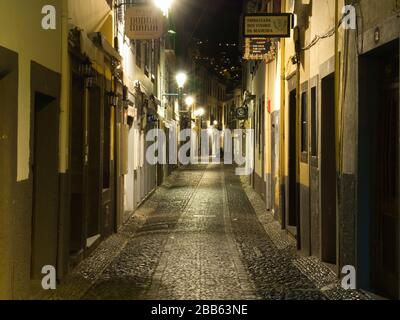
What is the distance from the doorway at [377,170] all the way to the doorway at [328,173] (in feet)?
6.19

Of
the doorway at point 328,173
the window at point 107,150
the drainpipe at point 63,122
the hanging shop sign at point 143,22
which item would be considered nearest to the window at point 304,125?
the doorway at point 328,173

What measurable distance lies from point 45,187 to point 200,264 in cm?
266

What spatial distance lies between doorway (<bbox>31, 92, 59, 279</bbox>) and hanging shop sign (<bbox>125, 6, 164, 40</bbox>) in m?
5.31

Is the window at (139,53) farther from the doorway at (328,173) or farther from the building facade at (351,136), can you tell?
the doorway at (328,173)

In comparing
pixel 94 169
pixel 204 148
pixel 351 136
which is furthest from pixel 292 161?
pixel 204 148

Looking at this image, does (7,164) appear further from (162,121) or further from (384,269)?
(162,121)

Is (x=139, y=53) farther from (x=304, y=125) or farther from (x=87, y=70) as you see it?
(x=87, y=70)

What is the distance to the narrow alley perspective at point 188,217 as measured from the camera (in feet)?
21.9

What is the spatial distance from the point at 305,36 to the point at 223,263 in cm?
433

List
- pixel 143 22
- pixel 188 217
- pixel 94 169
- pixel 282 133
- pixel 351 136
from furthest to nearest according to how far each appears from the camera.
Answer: pixel 188 217, pixel 282 133, pixel 143 22, pixel 94 169, pixel 351 136

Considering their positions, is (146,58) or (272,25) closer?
(272,25)

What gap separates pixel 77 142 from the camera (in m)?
9.78

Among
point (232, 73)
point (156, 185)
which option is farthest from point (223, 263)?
point (232, 73)

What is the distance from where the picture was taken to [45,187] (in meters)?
8.12
